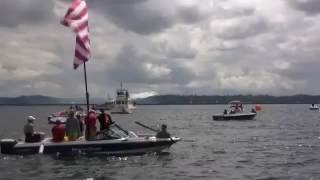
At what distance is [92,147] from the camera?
30.4m

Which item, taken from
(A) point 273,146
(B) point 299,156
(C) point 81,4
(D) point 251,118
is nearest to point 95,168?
(C) point 81,4

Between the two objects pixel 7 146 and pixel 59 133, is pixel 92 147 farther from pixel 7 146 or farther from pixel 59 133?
pixel 7 146

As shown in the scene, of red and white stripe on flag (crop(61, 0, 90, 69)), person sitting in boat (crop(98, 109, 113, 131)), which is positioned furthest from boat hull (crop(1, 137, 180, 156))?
red and white stripe on flag (crop(61, 0, 90, 69))

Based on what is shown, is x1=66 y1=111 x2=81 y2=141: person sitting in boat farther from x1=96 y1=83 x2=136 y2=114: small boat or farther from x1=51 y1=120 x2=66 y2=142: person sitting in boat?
x1=96 y1=83 x2=136 y2=114: small boat

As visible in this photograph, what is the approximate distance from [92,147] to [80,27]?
6375 mm

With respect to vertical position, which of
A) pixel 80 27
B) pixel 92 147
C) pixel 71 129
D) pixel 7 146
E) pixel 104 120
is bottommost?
pixel 92 147

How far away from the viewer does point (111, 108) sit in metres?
156

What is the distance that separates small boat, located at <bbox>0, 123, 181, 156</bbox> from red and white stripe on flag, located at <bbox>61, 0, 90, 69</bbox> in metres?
4.23

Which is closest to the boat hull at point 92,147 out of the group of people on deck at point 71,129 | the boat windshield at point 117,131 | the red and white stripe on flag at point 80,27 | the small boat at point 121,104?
the group of people on deck at point 71,129

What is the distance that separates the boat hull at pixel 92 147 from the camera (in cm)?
2995

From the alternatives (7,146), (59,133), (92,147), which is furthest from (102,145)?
(7,146)

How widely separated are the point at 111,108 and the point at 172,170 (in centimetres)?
12941

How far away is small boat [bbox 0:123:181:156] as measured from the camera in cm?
3005

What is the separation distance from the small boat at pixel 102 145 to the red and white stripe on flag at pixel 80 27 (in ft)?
13.9
